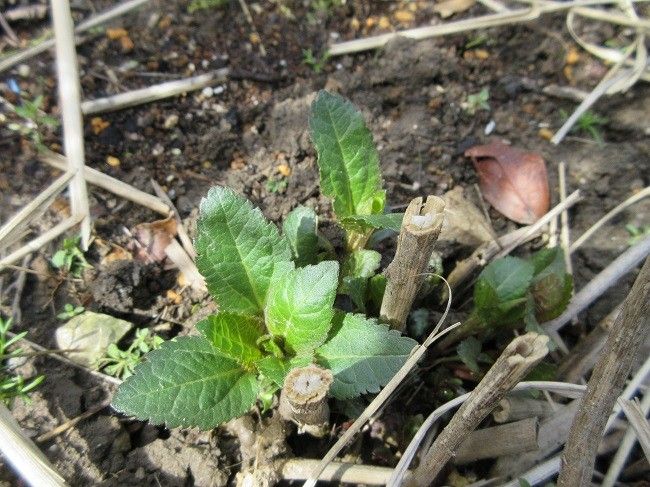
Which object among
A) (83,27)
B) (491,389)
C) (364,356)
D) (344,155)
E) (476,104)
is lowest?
(364,356)

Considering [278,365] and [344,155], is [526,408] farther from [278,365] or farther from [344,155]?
[344,155]

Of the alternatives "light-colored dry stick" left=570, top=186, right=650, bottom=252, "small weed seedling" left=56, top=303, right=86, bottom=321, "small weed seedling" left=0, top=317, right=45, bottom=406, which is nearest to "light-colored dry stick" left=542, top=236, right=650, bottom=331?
"light-colored dry stick" left=570, top=186, right=650, bottom=252

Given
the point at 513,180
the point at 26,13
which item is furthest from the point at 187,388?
the point at 26,13

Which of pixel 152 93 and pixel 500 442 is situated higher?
pixel 152 93

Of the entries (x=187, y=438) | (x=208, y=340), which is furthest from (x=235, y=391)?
(x=187, y=438)

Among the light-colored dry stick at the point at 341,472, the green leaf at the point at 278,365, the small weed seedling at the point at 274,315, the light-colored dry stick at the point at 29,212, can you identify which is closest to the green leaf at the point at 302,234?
the small weed seedling at the point at 274,315

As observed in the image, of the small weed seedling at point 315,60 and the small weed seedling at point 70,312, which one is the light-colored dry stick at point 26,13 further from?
the small weed seedling at point 70,312

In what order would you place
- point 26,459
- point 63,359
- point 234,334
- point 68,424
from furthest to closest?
point 63,359, point 68,424, point 234,334, point 26,459
